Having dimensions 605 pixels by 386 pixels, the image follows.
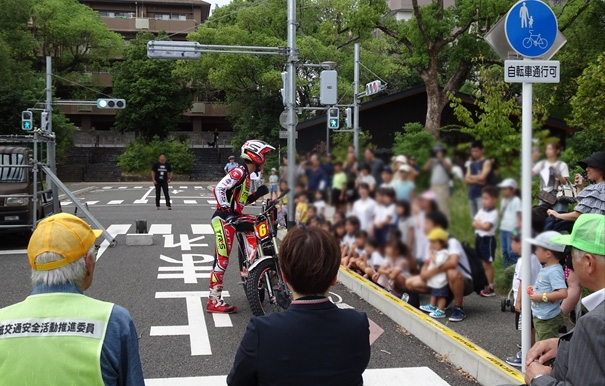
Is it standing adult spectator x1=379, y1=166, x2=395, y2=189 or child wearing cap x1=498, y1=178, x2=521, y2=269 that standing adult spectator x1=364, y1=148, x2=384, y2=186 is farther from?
child wearing cap x1=498, y1=178, x2=521, y2=269

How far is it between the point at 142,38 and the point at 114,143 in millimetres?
9436

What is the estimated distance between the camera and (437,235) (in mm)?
5508

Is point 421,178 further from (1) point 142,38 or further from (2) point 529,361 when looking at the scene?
(1) point 142,38

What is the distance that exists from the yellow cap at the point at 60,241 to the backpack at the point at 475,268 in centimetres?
376

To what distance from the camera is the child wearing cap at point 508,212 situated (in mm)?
4441

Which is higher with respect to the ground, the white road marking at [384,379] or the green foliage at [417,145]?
the green foliage at [417,145]

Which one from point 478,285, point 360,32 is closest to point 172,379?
point 478,285

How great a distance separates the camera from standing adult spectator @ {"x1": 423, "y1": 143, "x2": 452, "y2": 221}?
14.7 feet

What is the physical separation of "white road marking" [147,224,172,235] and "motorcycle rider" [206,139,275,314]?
26.3 feet

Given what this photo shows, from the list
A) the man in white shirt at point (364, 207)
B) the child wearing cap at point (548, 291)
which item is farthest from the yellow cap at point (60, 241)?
the man in white shirt at point (364, 207)

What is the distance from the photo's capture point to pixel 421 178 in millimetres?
4922

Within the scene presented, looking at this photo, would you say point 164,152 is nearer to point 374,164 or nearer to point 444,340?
point 374,164

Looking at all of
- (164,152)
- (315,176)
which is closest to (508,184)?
(315,176)

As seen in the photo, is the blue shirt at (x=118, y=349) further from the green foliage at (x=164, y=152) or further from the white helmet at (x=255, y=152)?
the green foliage at (x=164, y=152)
